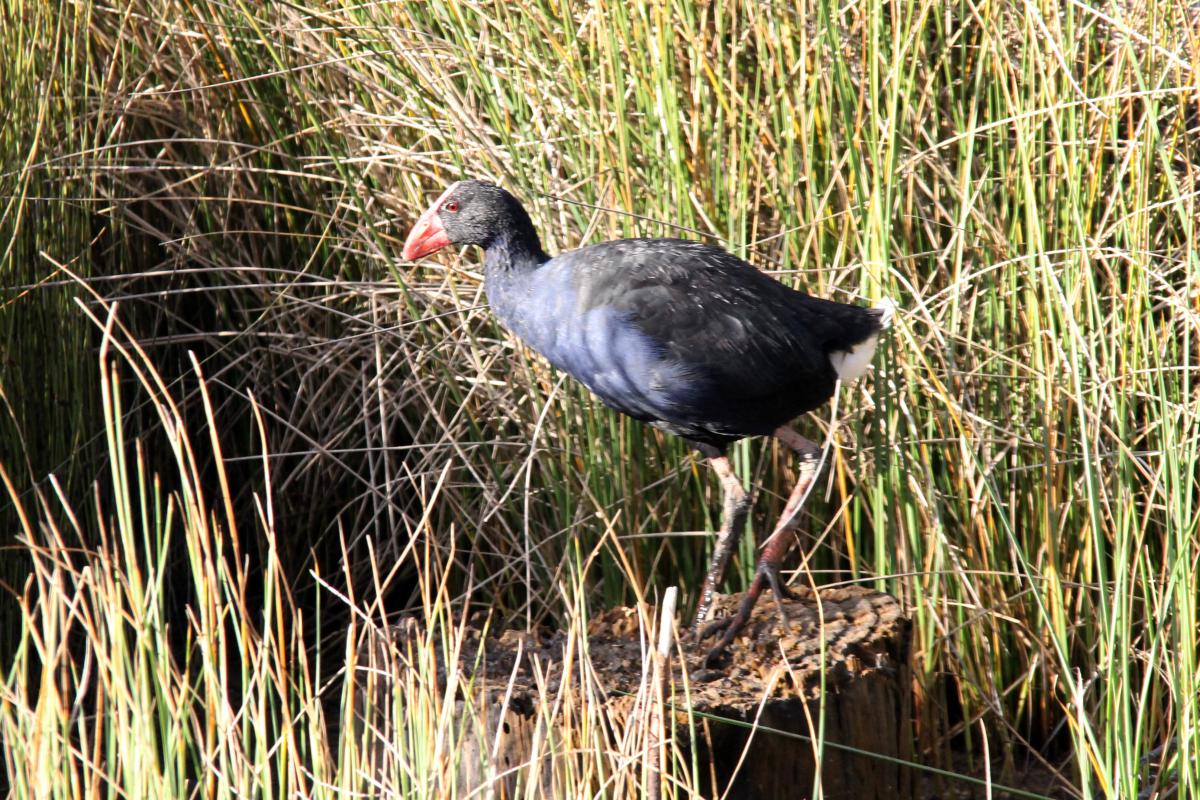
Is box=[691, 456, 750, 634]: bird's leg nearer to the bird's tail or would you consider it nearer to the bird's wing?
the bird's wing

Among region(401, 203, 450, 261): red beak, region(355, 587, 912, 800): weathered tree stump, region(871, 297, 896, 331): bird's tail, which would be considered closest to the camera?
region(355, 587, 912, 800): weathered tree stump

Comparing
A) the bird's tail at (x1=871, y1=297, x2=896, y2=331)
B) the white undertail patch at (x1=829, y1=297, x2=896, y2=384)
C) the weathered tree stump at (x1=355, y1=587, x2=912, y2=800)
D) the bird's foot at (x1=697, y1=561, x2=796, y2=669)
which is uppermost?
the bird's tail at (x1=871, y1=297, x2=896, y2=331)

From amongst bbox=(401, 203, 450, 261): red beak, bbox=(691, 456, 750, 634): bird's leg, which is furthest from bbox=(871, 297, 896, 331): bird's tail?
bbox=(401, 203, 450, 261): red beak

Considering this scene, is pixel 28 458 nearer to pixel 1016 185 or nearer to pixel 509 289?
pixel 509 289

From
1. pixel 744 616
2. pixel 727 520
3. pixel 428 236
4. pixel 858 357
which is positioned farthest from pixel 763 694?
pixel 428 236

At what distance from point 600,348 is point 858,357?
0.43 m

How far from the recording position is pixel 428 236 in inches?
94.7

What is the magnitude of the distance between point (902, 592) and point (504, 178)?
3.68 ft

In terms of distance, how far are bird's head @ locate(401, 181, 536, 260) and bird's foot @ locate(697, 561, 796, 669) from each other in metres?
0.74

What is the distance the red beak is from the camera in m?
2.38

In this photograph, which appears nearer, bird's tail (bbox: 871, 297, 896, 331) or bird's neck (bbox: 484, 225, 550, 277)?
bird's tail (bbox: 871, 297, 896, 331)

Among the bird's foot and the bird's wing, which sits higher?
the bird's wing

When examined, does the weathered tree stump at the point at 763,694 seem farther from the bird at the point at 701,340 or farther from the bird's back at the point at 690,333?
the bird's back at the point at 690,333

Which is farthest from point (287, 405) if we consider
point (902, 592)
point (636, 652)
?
point (902, 592)
